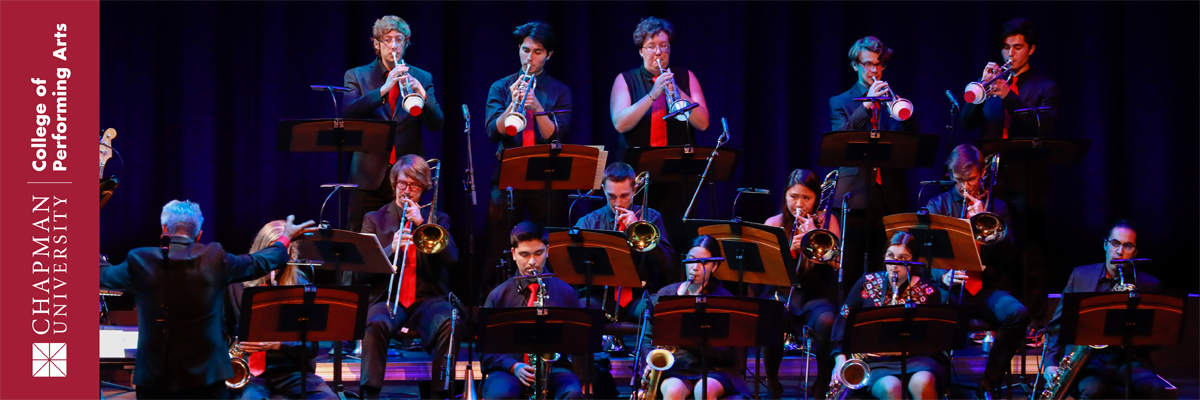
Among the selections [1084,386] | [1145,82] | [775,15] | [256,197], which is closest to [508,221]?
[256,197]

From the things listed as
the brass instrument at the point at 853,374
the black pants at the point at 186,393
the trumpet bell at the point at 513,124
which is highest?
the trumpet bell at the point at 513,124

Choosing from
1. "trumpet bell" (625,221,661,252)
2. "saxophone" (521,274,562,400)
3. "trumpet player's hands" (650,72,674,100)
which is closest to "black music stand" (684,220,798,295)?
"trumpet bell" (625,221,661,252)

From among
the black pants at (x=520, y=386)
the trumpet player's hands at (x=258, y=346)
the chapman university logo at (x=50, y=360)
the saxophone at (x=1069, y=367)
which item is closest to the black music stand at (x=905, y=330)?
the saxophone at (x=1069, y=367)

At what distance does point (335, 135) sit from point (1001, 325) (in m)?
3.39

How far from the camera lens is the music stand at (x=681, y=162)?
569 centimetres

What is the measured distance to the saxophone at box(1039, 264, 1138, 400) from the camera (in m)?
5.22

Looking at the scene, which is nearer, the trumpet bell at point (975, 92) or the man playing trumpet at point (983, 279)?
the man playing trumpet at point (983, 279)

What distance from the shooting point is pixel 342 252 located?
5.07 meters

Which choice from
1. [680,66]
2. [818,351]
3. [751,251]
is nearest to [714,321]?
[751,251]

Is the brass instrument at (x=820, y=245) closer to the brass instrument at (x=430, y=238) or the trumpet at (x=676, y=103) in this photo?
the trumpet at (x=676, y=103)

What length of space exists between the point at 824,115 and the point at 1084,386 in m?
2.72

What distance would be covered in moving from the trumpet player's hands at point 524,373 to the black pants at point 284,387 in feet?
2.63

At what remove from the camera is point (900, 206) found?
6293mm

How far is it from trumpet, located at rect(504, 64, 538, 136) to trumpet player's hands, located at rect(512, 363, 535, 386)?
1347 mm
